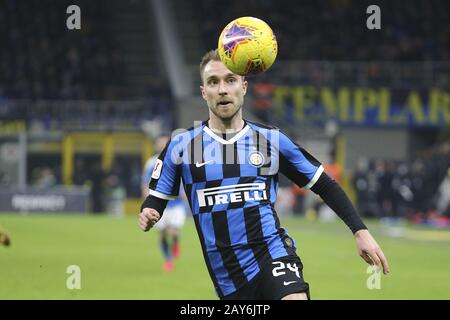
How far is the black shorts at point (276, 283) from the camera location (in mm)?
6082

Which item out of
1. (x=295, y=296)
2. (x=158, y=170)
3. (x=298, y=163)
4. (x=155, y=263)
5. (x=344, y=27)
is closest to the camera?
(x=295, y=296)

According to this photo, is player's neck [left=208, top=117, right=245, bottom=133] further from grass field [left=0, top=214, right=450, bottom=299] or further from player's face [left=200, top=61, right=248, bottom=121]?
grass field [left=0, top=214, right=450, bottom=299]

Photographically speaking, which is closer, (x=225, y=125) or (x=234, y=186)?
(x=234, y=186)

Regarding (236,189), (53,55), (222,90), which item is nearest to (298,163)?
(236,189)

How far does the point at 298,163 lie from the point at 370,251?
83 cm

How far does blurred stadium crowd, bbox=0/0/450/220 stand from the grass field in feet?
26.2

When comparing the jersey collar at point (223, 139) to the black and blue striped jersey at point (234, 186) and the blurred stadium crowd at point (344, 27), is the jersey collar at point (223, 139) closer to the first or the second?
the black and blue striped jersey at point (234, 186)

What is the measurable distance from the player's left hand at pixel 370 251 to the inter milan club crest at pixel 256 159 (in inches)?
31.8

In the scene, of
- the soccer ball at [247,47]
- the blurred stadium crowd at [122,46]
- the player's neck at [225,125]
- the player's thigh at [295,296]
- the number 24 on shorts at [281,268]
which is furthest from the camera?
the blurred stadium crowd at [122,46]

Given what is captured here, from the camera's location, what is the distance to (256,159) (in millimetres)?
6504

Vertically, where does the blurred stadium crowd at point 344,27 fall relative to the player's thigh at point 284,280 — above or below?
above

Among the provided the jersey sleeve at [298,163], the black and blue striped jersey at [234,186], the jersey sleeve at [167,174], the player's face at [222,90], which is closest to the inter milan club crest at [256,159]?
the black and blue striped jersey at [234,186]

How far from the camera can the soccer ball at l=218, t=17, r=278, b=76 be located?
6.42 metres

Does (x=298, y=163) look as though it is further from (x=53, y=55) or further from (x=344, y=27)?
(x=53, y=55)
